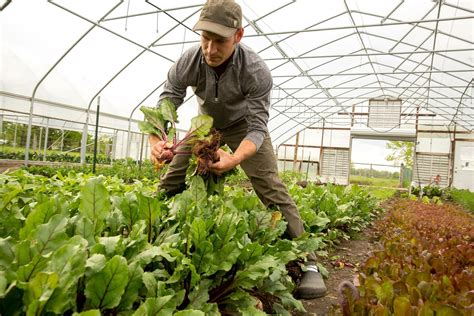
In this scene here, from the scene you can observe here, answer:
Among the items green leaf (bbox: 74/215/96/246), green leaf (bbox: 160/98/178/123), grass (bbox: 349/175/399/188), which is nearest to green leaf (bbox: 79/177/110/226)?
green leaf (bbox: 74/215/96/246)

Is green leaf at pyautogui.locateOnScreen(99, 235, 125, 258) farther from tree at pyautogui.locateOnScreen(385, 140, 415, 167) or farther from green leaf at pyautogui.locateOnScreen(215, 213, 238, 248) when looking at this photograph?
tree at pyautogui.locateOnScreen(385, 140, 415, 167)

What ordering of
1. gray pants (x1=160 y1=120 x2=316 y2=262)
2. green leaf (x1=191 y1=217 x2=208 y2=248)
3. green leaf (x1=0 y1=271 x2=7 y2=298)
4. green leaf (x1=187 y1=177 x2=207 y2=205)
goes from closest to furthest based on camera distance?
1. green leaf (x1=0 y1=271 x2=7 y2=298)
2. green leaf (x1=191 y1=217 x2=208 y2=248)
3. green leaf (x1=187 y1=177 x2=207 y2=205)
4. gray pants (x1=160 y1=120 x2=316 y2=262)

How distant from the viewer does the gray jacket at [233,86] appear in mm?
2387

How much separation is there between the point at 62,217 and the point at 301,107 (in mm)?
19822

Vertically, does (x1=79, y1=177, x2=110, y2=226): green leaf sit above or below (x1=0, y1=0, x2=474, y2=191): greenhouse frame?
below

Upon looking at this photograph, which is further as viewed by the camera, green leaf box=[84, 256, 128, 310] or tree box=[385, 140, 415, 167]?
tree box=[385, 140, 415, 167]

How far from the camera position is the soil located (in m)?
2.38

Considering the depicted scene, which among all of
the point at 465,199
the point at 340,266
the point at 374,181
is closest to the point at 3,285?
the point at 340,266

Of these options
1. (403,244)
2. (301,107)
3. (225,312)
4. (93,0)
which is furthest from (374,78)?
(225,312)

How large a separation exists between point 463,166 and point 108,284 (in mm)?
24132

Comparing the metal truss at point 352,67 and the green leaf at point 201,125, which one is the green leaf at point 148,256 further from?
the metal truss at point 352,67

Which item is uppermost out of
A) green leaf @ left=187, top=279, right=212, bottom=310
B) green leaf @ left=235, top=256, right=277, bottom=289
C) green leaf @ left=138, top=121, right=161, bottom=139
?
green leaf @ left=138, top=121, right=161, bottom=139

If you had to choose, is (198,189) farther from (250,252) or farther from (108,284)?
(108,284)

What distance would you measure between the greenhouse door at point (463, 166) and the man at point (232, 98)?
22258mm
